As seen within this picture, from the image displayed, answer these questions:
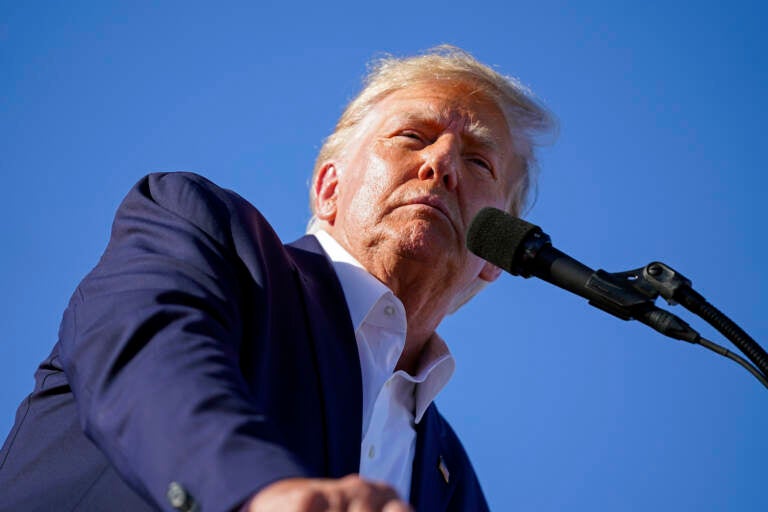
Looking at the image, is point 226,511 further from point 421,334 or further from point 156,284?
point 421,334

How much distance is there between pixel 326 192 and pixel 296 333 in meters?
1.26

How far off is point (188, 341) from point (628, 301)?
84 cm

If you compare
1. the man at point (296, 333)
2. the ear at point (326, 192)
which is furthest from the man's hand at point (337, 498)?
the ear at point (326, 192)

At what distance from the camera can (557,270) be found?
6.33ft

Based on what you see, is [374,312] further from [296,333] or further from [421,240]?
[296,333]

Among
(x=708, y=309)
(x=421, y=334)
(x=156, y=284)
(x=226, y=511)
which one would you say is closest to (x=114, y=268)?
(x=156, y=284)

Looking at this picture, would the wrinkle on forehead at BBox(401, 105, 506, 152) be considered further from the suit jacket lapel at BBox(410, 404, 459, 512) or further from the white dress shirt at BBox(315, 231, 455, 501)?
the suit jacket lapel at BBox(410, 404, 459, 512)

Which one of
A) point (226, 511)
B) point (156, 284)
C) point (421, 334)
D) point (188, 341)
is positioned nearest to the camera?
point (226, 511)

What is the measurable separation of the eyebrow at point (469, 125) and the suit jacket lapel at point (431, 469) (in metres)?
0.97

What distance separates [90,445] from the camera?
191 centimetres

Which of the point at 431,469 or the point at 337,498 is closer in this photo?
the point at 337,498

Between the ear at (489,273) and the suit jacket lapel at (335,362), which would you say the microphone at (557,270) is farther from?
the ear at (489,273)

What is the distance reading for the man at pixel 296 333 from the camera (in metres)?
1.25

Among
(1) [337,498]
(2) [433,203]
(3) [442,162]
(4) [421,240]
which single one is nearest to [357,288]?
(4) [421,240]
